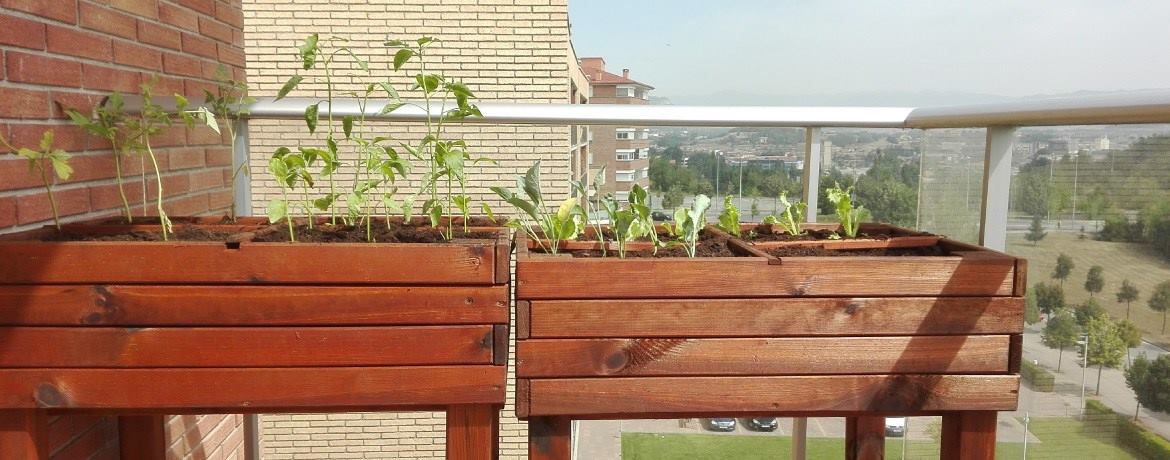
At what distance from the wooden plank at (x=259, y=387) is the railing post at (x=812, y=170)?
1.10 metres

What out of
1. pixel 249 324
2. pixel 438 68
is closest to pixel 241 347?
pixel 249 324

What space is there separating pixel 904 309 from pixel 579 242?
1.89ft

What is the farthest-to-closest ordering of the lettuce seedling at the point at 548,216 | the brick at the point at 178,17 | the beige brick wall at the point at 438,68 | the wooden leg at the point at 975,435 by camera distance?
the beige brick wall at the point at 438,68 → the brick at the point at 178,17 → the lettuce seedling at the point at 548,216 → the wooden leg at the point at 975,435

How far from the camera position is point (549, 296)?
1.10 metres

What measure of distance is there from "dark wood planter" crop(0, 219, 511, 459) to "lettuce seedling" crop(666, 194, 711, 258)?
371 millimetres

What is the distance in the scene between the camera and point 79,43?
144 centimetres

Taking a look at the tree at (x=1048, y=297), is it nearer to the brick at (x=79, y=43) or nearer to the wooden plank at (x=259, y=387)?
the wooden plank at (x=259, y=387)

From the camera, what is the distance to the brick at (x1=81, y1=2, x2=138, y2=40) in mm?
1464

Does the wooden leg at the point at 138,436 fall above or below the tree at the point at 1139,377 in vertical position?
below

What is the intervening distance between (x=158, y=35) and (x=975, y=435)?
1.98 metres

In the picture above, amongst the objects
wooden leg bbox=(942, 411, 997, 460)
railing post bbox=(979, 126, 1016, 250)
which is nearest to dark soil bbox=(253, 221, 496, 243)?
wooden leg bbox=(942, 411, 997, 460)

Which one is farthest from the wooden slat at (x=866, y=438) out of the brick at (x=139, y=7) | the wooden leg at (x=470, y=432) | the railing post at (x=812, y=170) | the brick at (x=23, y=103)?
the brick at (x=139, y=7)

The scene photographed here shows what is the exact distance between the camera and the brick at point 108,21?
146cm

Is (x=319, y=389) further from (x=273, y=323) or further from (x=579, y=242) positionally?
(x=579, y=242)
